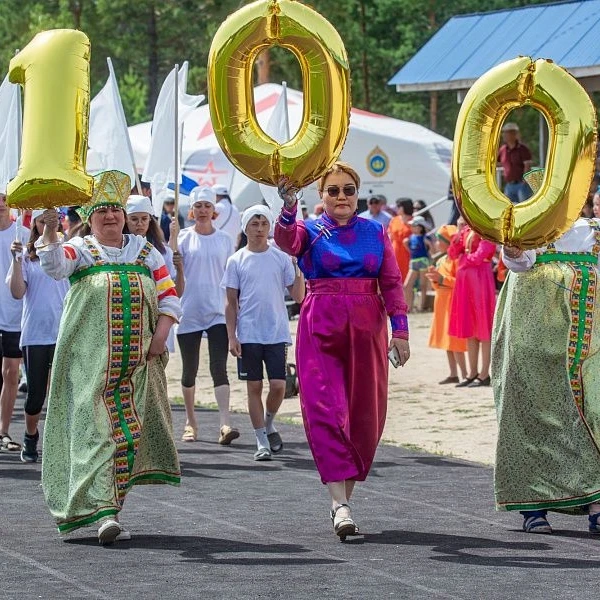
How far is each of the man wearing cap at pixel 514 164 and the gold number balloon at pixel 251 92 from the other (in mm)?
11644

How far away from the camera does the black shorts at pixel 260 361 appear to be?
11156 mm

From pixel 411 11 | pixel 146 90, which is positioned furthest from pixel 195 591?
pixel 146 90

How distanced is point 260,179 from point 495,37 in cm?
1146

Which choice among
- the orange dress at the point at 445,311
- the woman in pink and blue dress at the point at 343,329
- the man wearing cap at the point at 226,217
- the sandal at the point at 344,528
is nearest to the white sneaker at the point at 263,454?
the woman in pink and blue dress at the point at 343,329

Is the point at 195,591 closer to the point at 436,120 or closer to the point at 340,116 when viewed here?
the point at 340,116

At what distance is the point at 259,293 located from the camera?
11172 mm

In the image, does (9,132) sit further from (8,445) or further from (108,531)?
(108,531)

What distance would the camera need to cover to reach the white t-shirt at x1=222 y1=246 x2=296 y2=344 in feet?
36.7

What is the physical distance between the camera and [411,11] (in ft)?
137

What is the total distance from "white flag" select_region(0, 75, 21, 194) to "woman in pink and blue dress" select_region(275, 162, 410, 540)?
3889mm

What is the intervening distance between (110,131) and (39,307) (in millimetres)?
2646

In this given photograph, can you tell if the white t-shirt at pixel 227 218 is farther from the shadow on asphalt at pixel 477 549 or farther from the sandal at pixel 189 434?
the shadow on asphalt at pixel 477 549

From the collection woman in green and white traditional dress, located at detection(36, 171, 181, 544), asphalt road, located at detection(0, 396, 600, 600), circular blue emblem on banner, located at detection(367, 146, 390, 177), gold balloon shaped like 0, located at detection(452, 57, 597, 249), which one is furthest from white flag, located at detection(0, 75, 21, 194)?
circular blue emblem on banner, located at detection(367, 146, 390, 177)

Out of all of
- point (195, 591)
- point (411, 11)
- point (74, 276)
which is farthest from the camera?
point (411, 11)
